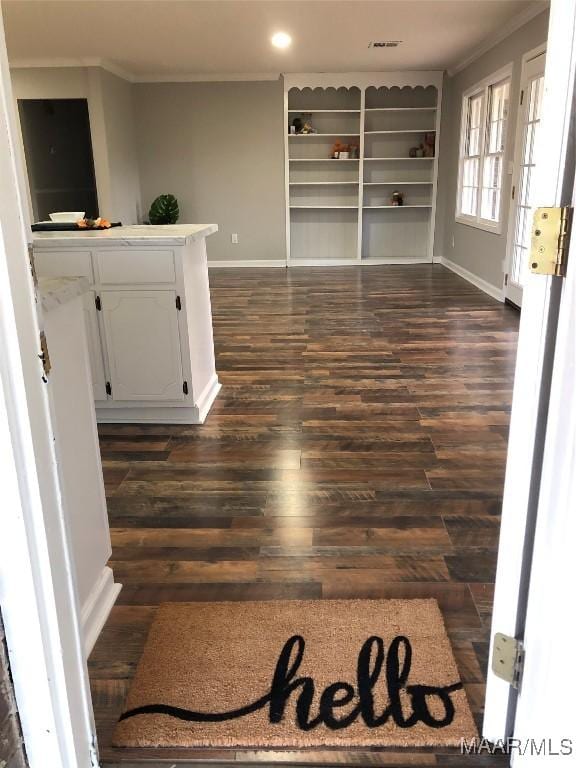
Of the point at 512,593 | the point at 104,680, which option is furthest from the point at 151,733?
the point at 512,593

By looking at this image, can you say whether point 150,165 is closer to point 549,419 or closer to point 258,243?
point 258,243

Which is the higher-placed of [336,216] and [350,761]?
[336,216]

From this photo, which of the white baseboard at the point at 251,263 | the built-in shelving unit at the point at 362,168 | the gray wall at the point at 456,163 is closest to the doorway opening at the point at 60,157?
the white baseboard at the point at 251,263

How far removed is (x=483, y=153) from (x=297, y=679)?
259 inches

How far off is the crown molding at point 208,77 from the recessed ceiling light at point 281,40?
1719mm

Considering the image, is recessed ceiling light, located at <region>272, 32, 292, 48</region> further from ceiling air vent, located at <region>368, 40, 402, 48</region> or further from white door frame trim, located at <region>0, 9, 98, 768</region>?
white door frame trim, located at <region>0, 9, 98, 768</region>

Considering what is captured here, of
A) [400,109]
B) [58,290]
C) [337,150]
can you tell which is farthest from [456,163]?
[58,290]

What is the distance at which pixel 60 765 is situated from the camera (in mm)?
1136

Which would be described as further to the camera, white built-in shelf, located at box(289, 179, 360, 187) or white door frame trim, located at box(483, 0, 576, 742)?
white built-in shelf, located at box(289, 179, 360, 187)

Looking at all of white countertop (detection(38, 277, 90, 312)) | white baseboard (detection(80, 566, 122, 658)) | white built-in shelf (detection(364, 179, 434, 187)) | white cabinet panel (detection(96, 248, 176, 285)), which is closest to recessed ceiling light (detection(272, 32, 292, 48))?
white built-in shelf (detection(364, 179, 434, 187))

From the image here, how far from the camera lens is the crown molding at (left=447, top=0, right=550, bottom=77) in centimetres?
496

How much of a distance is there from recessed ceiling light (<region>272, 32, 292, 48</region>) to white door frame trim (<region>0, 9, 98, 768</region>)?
5.84 m

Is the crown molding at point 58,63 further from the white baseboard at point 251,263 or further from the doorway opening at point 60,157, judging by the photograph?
the white baseboard at point 251,263

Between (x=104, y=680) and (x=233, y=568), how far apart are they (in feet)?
1.81
